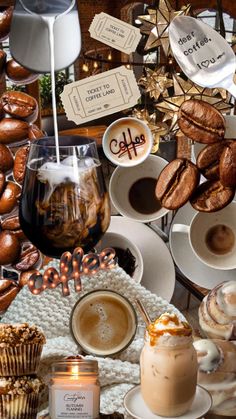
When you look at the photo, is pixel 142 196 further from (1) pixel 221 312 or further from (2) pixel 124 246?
(1) pixel 221 312

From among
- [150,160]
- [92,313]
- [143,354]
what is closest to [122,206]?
[150,160]

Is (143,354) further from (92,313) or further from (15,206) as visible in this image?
(15,206)

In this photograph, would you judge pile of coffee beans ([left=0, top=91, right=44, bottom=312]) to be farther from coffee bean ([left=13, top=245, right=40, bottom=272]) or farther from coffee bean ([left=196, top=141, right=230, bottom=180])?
coffee bean ([left=196, top=141, right=230, bottom=180])

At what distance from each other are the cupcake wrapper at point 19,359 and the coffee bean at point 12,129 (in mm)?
359

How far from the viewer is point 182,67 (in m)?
1.03

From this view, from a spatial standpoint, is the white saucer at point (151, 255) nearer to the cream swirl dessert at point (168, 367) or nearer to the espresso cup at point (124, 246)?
the espresso cup at point (124, 246)

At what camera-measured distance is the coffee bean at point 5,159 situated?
3.38ft

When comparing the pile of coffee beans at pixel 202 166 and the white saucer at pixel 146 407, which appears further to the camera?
the pile of coffee beans at pixel 202 166

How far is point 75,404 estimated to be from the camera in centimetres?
85

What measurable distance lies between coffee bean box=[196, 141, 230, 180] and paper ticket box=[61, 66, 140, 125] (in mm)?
150

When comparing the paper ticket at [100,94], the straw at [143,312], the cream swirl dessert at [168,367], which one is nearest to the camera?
the cream swirl dessert at [168,367]

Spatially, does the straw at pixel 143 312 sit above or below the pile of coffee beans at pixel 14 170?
below

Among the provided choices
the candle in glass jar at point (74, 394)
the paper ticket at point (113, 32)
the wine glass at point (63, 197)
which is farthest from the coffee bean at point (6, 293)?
the paper ticket at point (113, 32)

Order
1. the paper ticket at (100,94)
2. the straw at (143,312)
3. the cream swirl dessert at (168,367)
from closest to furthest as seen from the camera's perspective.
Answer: the cream swirl dessert at (168,367), the straw at (143,312), the paper ticket at (100,94)
